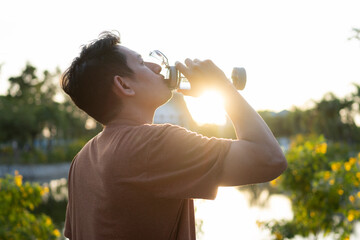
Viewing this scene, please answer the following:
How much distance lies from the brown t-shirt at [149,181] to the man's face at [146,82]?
0.38ft

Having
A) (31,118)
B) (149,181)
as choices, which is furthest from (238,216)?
(31,118)

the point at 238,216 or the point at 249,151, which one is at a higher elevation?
the point at 249,151

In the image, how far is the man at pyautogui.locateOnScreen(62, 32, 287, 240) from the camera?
108 cm

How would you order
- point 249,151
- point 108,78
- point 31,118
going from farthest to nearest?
point 31,118 → point 108,78 → point 249,151

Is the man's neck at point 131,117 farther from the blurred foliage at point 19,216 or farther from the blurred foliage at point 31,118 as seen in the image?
the blurred foliage at point 31,118

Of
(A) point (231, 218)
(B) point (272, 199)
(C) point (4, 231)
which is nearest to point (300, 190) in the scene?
(C) point (4, 231)

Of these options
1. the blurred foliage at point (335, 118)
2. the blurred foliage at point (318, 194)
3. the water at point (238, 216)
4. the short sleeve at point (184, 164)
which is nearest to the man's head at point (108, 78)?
the short sleeve at point (184, 164)

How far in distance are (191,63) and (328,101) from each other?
34.1 m

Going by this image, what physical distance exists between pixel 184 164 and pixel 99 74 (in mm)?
401

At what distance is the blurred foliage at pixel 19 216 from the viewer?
430 cm

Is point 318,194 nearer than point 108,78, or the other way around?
point 108,78

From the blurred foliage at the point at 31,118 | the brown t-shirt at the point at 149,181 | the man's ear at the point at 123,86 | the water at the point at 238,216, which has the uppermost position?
the man's ear at the point at 123,86

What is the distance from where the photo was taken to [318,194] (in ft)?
16.2

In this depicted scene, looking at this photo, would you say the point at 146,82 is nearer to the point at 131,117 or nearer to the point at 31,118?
the point at 131,117
